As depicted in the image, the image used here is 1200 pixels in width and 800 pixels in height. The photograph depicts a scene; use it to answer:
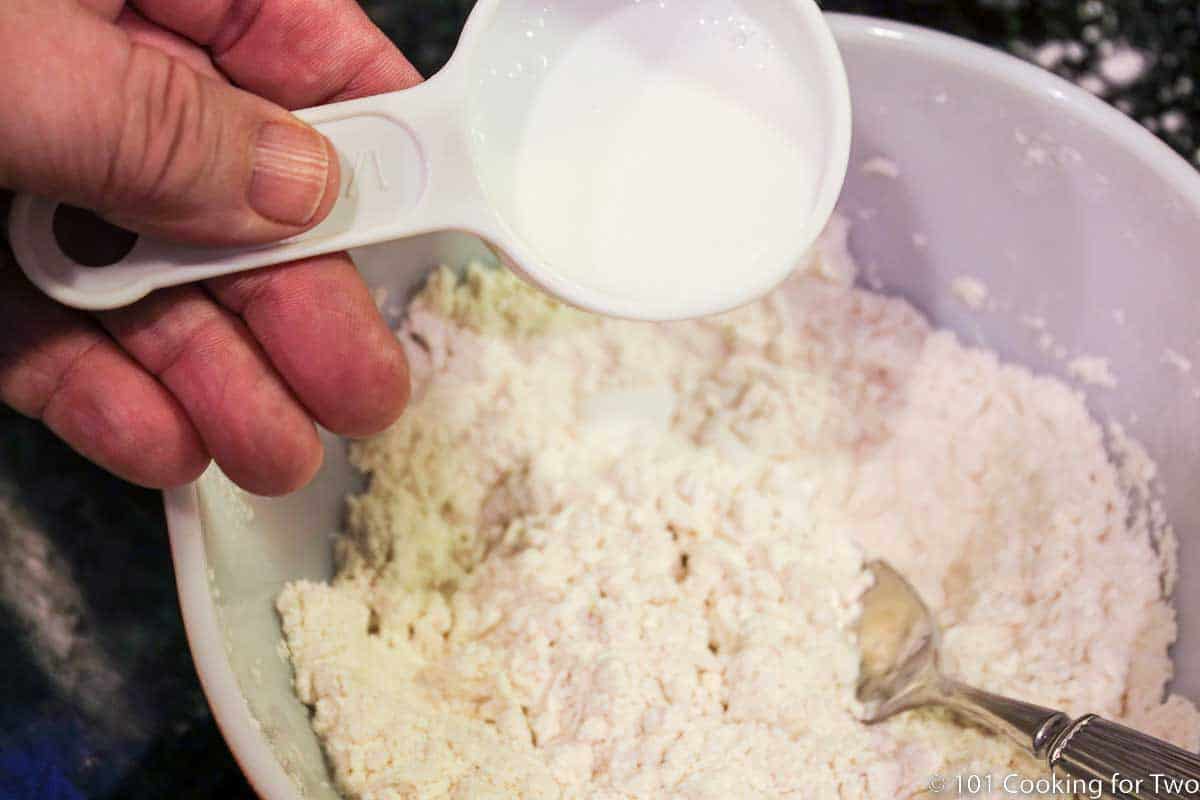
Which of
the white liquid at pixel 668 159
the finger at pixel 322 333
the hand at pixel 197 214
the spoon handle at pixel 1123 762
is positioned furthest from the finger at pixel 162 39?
the spoon handle at pixel 1123 762

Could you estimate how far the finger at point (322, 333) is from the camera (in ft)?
3.24

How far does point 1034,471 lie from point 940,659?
26 centimetres

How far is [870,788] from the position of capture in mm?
998

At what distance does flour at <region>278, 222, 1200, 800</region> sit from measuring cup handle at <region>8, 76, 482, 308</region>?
371 mm

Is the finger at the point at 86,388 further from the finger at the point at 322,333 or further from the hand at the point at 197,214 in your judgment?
the finger at the point at 322,333

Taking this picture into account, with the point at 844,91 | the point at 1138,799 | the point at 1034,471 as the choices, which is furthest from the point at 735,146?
the point at 1138,799

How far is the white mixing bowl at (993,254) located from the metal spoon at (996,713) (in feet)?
0.73

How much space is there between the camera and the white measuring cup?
0.89 m

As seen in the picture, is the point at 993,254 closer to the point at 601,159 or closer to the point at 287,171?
the point at 601,159

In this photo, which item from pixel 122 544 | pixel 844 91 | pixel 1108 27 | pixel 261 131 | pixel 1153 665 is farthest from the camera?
pixel 1108 27

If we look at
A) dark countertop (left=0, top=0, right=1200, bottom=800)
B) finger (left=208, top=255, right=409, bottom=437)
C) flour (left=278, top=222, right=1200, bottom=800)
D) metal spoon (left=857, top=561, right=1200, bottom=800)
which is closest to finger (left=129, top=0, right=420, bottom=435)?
finger (left=208, top=255, right=409, bottom=437)

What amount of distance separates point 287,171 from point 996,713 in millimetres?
807

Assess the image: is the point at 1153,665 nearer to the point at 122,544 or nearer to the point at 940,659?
the point at 940,659

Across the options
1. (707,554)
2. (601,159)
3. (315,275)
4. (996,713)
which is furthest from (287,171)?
(996,713)
